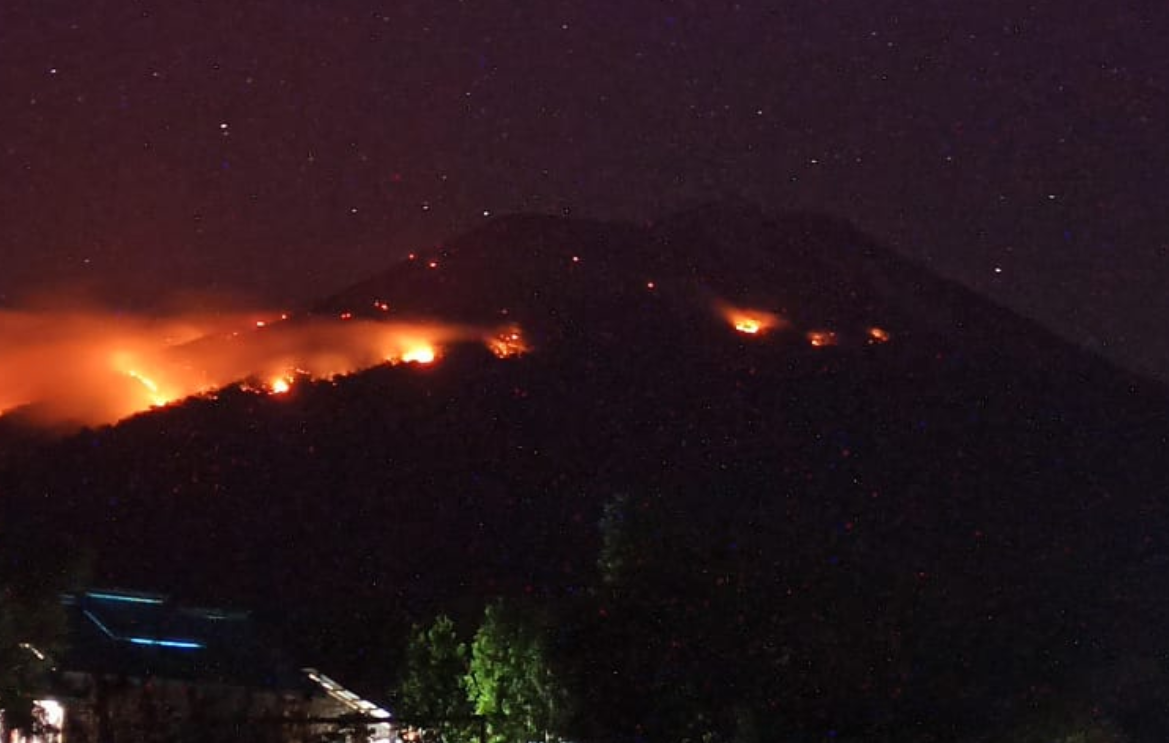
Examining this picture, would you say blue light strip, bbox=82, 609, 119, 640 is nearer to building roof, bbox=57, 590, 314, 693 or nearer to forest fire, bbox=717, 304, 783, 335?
building roof, bbox=57, 590, 314, 693

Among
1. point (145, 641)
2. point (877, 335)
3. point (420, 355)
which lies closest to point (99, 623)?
point (145, 641)

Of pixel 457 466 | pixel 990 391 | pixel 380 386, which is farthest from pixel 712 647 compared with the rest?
pixel 990 391

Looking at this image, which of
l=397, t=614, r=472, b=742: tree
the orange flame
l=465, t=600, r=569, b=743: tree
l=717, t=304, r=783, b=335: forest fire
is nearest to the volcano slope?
the orange flame

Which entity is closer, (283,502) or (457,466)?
(283,502)

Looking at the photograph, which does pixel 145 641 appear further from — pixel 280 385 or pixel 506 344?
pixel 506 344

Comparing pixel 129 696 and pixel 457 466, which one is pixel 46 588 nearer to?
pixel 129 696

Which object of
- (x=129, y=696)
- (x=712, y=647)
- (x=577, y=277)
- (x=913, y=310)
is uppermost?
(x=129, y=696)
